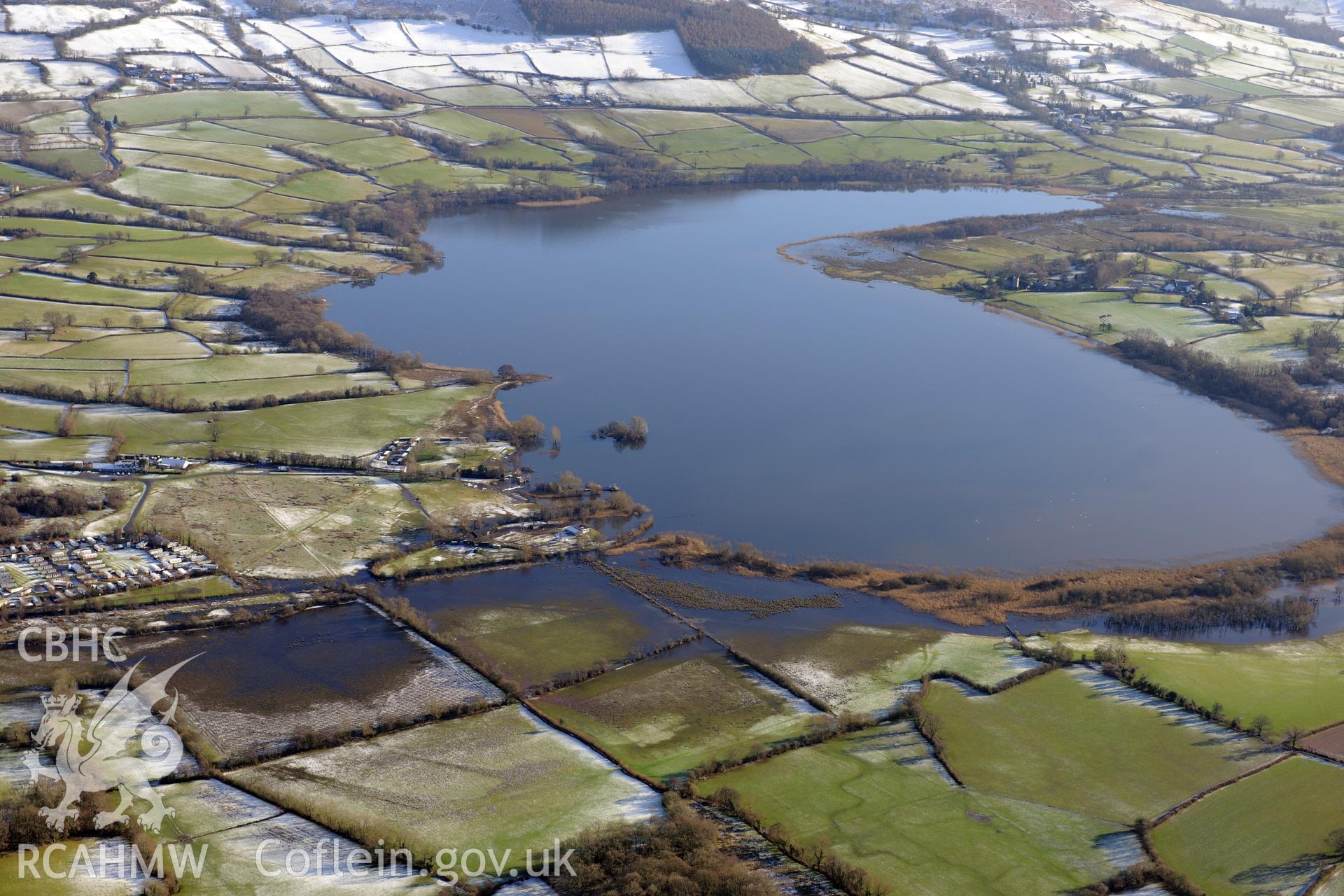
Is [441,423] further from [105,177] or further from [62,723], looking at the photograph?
[105,177]

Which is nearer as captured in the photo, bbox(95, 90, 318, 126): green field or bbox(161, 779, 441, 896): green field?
bbox(161, 779, 441, 896): green field

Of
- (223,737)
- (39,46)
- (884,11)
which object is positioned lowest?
(223,737)

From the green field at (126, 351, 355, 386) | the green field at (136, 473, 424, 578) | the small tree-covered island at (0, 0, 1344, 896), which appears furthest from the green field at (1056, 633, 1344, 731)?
the green field at (126, 351, 355, 386)

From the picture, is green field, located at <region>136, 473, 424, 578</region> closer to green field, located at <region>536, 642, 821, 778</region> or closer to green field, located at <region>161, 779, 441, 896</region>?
green field, located at <region>536, 642, 821, 778</region>

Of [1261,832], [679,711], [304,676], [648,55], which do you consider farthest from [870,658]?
[648,55]

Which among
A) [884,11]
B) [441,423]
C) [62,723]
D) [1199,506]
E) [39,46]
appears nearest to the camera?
[62,723]

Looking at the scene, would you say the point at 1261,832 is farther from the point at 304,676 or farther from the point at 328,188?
the point at 328,188

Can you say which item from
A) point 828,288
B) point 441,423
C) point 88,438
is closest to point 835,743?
point 441,423

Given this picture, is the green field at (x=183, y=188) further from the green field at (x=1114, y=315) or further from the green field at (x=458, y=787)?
the green field at (x=458, y=787)
